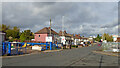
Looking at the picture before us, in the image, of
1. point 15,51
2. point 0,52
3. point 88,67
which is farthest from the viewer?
point 15,51

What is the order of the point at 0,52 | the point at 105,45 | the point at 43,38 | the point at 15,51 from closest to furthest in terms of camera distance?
the point at 0,52 → the point at 15,51 → the point at 105,45 → the point at 43,38

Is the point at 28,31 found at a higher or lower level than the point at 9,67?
higher

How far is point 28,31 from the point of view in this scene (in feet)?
318

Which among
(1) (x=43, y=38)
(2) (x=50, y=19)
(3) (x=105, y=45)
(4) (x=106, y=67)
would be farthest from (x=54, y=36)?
(4) (x=106, y=67)

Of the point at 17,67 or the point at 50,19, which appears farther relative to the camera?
the point at 50,19

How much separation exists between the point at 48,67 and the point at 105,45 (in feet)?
91.5

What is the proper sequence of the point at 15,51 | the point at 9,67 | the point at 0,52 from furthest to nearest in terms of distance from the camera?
the point at 15,51 → the point at 0,52 → the point at 9,67

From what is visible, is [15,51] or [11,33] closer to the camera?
[15,51]

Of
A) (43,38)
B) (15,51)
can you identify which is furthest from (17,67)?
(43,38)

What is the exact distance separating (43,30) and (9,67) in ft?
178

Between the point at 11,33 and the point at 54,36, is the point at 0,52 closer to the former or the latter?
the point at 54,36

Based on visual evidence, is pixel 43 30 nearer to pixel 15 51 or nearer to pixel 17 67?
pixel 15 51

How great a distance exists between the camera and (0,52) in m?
18.1

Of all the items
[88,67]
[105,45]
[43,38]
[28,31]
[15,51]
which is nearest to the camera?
[88,67]
